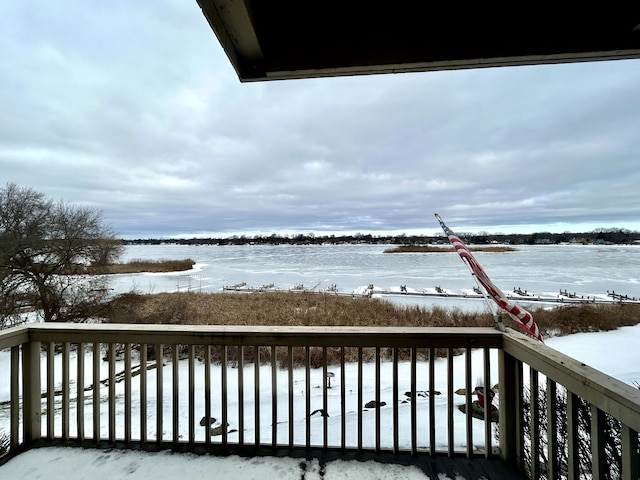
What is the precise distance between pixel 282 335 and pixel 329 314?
7.37 metres

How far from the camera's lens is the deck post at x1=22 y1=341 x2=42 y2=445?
1.60m

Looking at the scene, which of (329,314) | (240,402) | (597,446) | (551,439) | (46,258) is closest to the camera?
(597,446)

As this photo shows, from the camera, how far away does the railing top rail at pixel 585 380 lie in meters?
0.83

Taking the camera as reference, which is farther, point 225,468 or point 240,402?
point 240,402

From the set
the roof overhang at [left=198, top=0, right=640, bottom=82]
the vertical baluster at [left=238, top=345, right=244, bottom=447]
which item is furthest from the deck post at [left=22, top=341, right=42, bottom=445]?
the roof overhang at [left=198, top=0, right=640, bottom=82]

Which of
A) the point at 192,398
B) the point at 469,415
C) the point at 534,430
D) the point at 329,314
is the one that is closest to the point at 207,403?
the point at 192,398

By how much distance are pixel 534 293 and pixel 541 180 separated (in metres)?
5.75

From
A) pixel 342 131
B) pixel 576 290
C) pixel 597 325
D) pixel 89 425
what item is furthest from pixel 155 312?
pixel 576 290

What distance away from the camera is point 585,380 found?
3.23 ft

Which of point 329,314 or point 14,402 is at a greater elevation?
point 14,402

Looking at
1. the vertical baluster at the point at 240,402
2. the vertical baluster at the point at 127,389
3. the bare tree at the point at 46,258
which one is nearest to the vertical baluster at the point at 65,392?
the vertical baluster at the point at 127,389

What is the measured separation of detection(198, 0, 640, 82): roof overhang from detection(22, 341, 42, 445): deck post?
77.4 inches

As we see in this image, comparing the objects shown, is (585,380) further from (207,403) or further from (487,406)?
(207,403)

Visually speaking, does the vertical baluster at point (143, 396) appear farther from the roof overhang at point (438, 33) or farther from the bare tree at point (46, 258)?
the bare tree at point (46, 258)
